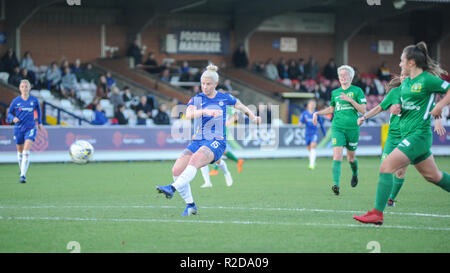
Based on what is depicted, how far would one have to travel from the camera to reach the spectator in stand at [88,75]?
30805 millimetres

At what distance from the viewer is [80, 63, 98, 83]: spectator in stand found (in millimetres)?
30805

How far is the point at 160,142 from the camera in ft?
79.7

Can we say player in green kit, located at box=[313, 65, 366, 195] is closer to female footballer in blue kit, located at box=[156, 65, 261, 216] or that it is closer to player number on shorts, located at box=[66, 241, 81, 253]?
female footballer in blue kit, located at box=[156, 65, 261, 216]

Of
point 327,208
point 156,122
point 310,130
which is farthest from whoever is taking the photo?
point 156,122

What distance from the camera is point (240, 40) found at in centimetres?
3938

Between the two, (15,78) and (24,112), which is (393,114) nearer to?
(24,112)

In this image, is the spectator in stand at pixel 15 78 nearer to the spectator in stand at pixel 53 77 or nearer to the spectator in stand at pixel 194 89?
the spectator in stand at pixel 53 77

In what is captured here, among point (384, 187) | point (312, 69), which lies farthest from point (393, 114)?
point (312, 69)

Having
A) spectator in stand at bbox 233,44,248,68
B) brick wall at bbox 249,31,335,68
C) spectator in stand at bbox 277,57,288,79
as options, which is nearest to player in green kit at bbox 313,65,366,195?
spectator in stand at bbox 233,44,248,68

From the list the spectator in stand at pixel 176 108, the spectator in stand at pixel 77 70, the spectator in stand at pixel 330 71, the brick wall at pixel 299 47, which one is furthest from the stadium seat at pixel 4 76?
the spectator in stand at pixel 330 71

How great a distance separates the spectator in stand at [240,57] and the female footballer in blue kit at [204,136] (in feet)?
90.7

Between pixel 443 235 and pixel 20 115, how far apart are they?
1076 centimetres

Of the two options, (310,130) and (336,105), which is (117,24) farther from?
(336,105)

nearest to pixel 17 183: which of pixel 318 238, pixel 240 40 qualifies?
pixel 318 238
